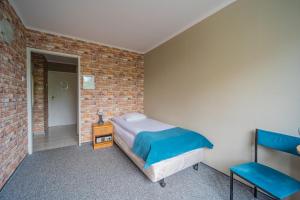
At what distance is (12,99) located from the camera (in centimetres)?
200

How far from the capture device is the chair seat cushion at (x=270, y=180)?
1118 mm

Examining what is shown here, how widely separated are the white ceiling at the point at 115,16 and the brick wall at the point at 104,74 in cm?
24

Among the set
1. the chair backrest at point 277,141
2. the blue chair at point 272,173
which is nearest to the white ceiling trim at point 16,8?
the blue chair at point 272,173

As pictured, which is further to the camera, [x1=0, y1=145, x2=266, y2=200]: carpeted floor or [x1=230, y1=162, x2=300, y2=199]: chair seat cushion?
[x1=0, y1=145, x2=266, y2=200]: carpeted floor

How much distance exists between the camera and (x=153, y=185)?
184 centimetres

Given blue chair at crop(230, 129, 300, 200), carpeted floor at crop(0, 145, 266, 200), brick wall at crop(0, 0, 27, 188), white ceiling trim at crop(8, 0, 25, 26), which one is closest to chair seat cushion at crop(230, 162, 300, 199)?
blue chair at crop(230, 129, 300, 200)

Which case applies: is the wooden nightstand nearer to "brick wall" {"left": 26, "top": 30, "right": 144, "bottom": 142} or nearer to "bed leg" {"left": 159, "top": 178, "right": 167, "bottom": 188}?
"brick wall" {"left": 26, "top": 30, "right": 144, "bottom": 142}

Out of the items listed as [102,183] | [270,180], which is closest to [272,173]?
[270,180]

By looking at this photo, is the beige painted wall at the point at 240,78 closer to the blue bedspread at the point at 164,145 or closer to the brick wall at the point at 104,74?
the blue bedspread at the point at 164,145

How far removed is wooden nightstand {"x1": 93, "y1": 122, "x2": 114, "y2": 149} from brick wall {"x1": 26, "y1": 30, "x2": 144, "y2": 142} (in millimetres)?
434

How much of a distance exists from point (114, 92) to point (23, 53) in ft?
6.62

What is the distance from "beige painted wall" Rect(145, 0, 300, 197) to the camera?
144 centimetres

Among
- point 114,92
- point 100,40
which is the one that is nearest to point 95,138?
point 114,92

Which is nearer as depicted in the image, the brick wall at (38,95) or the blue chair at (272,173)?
the blue chair at (272,173)
